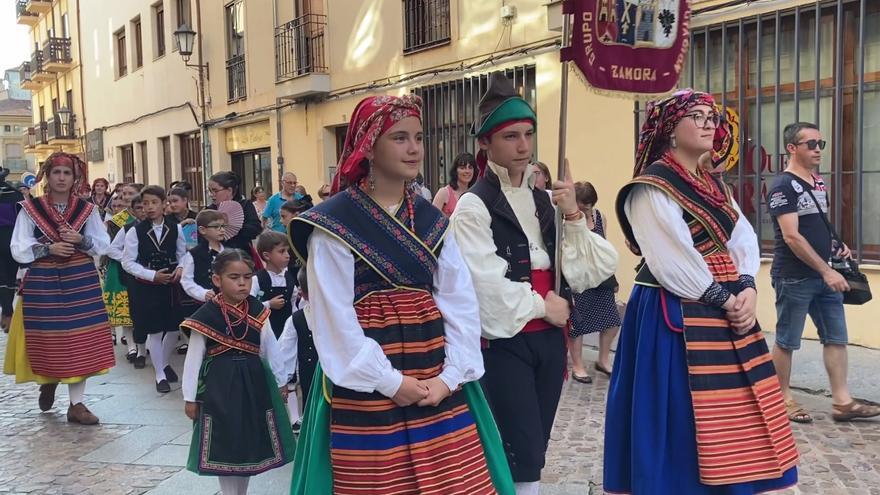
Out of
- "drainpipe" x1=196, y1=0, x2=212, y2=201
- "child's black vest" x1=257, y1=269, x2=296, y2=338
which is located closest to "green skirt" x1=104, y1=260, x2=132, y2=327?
"child's black vest" x1=257, y1=269, x2=296, y2=338

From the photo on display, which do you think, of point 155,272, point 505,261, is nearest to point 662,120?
point 505,261

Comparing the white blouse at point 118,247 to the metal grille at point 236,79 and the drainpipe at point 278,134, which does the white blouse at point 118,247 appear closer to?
the drainpipe at point 278,134

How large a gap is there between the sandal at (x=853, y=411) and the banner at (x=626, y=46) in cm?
241

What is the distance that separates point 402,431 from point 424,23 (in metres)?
10.1

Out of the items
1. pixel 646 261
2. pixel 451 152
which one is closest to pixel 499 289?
pixel 646 261

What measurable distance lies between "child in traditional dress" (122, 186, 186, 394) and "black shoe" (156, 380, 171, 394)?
0.20 metres

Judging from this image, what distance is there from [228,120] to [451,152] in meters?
8.37

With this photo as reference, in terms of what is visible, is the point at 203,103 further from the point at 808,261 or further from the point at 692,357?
the point at 692,357

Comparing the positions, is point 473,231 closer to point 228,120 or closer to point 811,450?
point 811,450

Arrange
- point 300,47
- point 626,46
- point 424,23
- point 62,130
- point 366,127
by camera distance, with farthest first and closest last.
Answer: point 62,130
point 300,47
point 424,23
point 626,46
point 366,127

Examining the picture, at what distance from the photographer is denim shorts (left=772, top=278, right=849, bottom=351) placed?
5.12m

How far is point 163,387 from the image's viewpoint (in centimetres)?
665

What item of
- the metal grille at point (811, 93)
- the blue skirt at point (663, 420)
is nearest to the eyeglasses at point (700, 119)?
the blue skirt at point (663, 420)

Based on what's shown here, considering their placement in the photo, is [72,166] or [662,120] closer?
[662,120]
